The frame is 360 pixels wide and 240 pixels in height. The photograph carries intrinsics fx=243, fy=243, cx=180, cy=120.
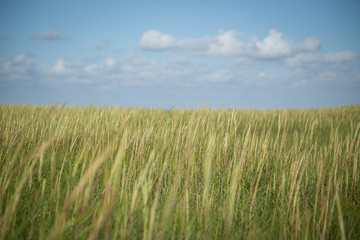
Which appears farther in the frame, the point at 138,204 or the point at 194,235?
the point at 138,204

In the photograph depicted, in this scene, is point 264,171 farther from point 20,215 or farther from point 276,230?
point 20,215

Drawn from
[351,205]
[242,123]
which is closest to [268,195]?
[351,205]

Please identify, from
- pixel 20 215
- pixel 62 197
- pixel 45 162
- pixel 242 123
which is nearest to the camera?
pixel 20 215

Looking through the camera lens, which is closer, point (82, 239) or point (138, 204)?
point (82, 239)

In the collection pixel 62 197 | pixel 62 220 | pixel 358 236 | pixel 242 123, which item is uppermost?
pixel 242 123

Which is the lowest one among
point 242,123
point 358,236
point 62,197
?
point 358,236

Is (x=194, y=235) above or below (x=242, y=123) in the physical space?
below

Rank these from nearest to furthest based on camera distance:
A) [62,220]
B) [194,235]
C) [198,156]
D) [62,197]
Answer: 1. [62,220]
2. [194,235]
3. [62,197]
4. [198,156]

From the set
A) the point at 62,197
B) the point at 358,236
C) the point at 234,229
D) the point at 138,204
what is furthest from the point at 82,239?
the point at 358,236

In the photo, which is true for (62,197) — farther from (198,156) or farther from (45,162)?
(198,156)

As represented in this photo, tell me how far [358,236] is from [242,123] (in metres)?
4.84

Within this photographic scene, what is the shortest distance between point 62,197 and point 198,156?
138cm

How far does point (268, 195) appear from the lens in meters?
2.06

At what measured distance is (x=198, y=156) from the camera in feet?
8.55
